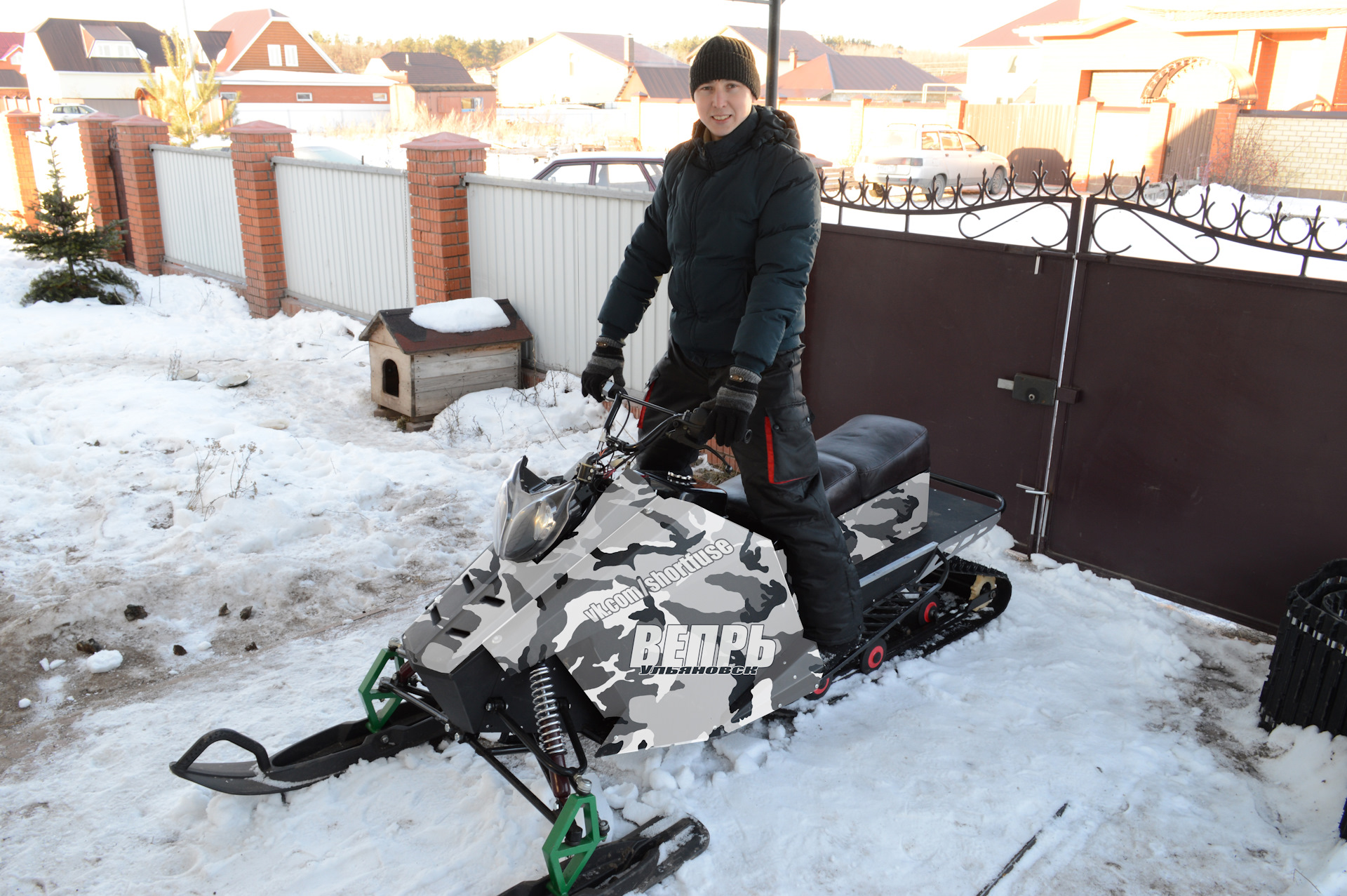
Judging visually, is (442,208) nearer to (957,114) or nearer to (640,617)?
(640,617)

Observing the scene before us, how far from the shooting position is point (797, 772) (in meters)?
3.18

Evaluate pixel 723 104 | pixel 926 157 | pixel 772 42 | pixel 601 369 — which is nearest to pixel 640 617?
pixel 601 369

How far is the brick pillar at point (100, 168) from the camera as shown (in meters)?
12.7

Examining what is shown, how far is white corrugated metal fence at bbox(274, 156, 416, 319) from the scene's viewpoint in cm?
864

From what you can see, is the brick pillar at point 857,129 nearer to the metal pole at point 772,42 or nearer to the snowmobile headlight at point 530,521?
the metal pole at point 772,42

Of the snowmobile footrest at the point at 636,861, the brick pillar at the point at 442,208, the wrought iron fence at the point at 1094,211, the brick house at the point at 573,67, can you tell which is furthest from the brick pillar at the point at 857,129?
the brick house at the point at 573,67

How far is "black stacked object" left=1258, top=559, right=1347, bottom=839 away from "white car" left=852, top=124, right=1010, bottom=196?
14.6 m

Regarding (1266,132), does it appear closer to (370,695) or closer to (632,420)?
(632,420)

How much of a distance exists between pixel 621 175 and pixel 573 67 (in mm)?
58626

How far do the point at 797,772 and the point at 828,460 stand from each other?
1.10 meters

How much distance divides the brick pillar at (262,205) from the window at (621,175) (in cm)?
334

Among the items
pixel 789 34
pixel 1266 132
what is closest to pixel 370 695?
pixel 1266 132

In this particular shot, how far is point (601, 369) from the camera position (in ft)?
10.6

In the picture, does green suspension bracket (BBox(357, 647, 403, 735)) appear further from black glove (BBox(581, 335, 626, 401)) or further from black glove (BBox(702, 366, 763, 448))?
black glove (BBox(702, 366, 763, 448))
